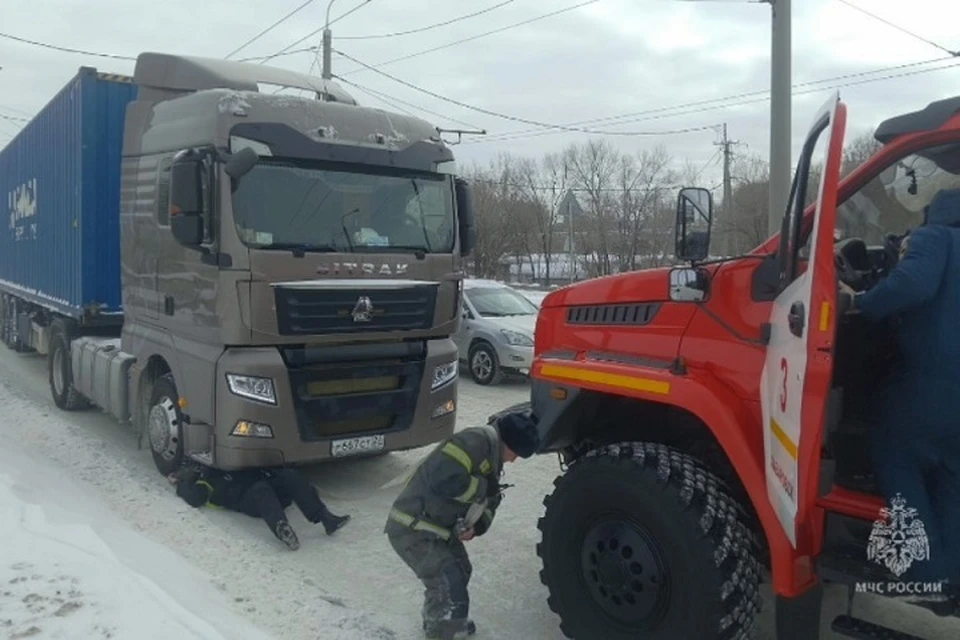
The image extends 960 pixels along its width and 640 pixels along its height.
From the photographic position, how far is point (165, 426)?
7.00 metres

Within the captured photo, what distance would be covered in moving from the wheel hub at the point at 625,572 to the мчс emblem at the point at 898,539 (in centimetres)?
86

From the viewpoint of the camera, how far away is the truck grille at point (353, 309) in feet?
20.6

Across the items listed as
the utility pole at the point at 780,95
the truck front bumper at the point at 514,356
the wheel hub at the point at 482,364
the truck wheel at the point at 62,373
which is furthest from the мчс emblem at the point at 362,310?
the utility pole at the point at 780,95

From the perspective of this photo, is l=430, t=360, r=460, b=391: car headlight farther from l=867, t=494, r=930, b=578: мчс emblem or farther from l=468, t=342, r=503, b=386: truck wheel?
l=468, t=342, r=503, b=386: truck wheel

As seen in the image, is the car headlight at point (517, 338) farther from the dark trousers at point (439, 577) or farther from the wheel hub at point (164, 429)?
the dark trousers at point (439, 577)

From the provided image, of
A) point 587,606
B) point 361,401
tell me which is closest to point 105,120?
point 361,401

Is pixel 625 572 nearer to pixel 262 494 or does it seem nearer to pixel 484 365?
pixel 262 494

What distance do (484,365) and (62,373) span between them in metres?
5.69

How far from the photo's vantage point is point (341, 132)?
675 centimetres

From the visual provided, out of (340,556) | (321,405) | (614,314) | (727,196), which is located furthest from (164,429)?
(727,196)

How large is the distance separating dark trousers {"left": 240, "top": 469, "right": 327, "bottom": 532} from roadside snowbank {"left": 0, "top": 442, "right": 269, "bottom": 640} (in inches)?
27.4

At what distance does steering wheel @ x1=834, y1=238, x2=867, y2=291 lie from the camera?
3.46 metres

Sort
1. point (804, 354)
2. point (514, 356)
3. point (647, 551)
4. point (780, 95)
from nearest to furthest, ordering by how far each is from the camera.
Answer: point (804, 354), point (647, 551), point (780, 95), point (514, 356)

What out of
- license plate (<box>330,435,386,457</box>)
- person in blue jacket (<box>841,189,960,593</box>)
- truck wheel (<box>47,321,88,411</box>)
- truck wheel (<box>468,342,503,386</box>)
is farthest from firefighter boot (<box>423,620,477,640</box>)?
truck wheel (<box>468,342,503,386</box>)
